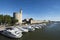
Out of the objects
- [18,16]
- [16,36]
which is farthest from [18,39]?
[18,16]

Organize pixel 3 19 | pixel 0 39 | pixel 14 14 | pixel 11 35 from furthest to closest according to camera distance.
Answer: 1. pixel 14 14
2. pixel 3 19
3. pixel 11 35
4. pixel 0 39

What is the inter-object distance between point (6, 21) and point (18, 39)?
207 feet

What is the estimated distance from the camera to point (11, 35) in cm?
3644

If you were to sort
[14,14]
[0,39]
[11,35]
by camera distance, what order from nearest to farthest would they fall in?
[0,39] < [11,35] < [14,14]

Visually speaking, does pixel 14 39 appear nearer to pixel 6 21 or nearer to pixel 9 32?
pixel 9 32

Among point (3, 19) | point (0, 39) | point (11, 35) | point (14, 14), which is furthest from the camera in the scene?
point (14, 14)

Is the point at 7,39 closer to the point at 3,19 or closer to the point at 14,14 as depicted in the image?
the point at 3,19

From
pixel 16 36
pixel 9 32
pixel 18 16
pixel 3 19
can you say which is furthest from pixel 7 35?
pixel 18 16

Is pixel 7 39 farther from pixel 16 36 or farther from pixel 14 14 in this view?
pixel 14 14

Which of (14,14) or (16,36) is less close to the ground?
(14,14)

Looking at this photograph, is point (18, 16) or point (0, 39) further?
point (18, 16)

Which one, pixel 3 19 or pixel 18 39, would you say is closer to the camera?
pixel 18 39

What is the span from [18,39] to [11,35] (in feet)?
8.92

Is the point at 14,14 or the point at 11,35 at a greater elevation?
the point at 14,14
